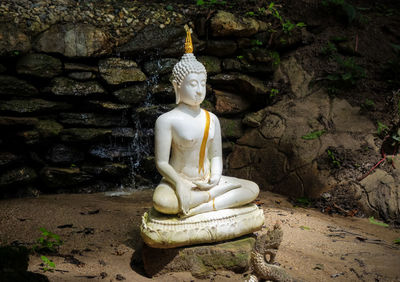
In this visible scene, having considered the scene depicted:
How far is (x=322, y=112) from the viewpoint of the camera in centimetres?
603

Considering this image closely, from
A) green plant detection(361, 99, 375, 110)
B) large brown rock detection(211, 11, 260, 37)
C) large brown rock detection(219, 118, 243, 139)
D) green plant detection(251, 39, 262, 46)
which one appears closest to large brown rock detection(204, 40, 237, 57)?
large brown rock detection(211, 11, 260, 37)

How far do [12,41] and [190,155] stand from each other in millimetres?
3332

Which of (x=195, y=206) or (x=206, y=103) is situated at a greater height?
(x=206, y=103)

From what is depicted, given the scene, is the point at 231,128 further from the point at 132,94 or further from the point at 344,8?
the point at 344,8

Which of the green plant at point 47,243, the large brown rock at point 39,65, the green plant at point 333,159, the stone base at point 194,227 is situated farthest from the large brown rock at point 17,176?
the green plant at point 333,159

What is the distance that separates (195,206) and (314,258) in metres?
1.29

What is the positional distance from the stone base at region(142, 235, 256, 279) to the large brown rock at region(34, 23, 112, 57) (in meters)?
3.33

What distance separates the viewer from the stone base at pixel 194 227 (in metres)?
3.07

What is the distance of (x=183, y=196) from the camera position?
10.3ft

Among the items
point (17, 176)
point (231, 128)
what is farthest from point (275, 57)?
point (17, 176)

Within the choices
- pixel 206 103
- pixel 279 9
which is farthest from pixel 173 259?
pixel 279 9

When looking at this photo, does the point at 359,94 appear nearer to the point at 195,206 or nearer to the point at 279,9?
the point at 279,9

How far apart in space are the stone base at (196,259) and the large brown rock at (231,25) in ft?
12.7

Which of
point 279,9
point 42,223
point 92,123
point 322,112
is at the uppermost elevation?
point 279,9
